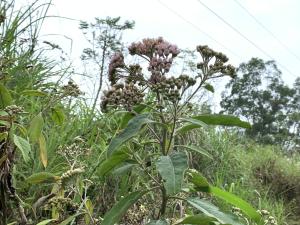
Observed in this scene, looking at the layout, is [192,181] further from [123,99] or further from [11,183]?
[11,183]

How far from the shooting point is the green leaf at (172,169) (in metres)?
1.42

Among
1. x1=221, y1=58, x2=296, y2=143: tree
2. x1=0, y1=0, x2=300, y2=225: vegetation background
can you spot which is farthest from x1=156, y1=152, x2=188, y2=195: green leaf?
x1=221, y1=58, x2=296, y2=143: tree

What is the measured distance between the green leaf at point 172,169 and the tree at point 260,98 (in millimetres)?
22486

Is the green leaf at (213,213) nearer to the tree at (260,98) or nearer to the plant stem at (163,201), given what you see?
the plant stem at (163,201)

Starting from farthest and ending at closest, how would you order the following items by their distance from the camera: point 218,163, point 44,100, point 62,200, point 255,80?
1. point 255,80
2. point 218,163
3. point 44,100
4. point 62,200

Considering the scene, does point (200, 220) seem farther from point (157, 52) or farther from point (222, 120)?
point (157, 52)

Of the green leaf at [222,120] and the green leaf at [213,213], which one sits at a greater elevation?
the green leaf at [222,120]

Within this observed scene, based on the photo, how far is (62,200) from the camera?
1782 mm

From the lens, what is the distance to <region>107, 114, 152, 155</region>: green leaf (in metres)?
1.51

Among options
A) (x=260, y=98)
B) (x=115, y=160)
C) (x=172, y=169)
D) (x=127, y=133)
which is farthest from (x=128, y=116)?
(x=260, y=98)

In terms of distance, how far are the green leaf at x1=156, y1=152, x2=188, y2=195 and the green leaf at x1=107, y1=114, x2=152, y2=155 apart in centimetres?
11

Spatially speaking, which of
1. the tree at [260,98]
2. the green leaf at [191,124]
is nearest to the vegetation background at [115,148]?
the green leaf at [191,124]

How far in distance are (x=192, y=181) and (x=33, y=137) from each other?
0.54 m

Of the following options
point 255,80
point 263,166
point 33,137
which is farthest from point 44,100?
point 255,80
